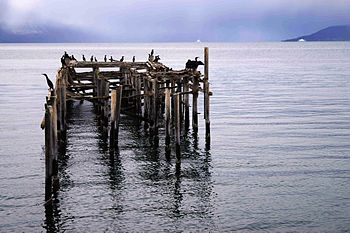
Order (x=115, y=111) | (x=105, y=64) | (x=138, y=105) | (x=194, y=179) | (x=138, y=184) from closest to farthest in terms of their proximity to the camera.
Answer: (x=138, y=184) < (x=194, y=179) < (x=115, y=111) < (x=138, y=105) < (x=105, y=64)

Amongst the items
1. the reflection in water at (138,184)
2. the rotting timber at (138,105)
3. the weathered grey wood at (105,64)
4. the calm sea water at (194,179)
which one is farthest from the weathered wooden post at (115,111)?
the weathered grey wood at (105,64)

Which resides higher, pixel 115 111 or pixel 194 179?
pixel 115 111

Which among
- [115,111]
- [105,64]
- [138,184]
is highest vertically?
[105,64]

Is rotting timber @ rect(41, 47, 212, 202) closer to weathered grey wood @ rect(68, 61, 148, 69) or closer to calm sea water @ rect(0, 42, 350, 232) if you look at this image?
weathered grey wood @ rect(68, 61, 148, 69)

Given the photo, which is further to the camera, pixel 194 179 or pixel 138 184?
pixel 194 179

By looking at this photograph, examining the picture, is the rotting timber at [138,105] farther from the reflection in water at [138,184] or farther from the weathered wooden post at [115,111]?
the reflection in water at [138,184]

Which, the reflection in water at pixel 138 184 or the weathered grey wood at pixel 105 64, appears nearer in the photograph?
the reflection in water at pixel 138 184

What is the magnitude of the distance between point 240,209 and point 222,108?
2306 cm

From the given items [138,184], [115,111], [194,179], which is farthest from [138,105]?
[138,184]

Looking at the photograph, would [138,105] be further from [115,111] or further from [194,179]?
[194,179]

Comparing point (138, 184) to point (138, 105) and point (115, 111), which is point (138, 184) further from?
point (138, 105)

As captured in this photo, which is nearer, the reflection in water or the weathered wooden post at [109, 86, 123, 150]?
the reflection in water

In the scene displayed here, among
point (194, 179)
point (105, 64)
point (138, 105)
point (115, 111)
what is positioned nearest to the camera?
point (194, 179)

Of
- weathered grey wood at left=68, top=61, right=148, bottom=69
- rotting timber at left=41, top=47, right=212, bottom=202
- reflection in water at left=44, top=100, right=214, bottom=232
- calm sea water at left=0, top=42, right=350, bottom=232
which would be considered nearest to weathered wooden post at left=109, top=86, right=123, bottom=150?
rotting timber at left=41, top=47, right=212, bottom=202
